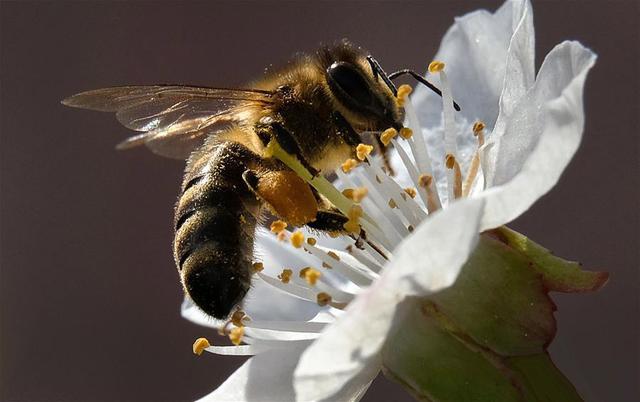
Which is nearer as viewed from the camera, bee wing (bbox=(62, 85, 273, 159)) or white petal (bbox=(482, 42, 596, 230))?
white petal (bbox=(482, 42, 596, 230))

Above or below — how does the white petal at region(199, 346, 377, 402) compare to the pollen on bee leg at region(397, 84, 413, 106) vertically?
below

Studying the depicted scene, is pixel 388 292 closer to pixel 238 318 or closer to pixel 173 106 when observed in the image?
pixel 238 318

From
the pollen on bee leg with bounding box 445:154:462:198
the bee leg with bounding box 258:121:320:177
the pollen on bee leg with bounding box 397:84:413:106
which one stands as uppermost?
the bee leg with bounding box 258:121:320:177

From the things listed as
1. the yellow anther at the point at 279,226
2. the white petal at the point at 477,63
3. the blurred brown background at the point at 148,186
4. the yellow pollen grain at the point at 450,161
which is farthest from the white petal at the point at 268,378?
the blurred brown background at the point at 148,186

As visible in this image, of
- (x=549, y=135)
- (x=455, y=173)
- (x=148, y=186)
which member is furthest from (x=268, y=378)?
(x=148, y=186)

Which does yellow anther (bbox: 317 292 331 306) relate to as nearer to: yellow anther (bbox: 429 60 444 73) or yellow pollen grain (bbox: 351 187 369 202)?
yellow pollen grain (bbox: 351 187 369 202)

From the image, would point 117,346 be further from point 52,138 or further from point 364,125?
point 364,125

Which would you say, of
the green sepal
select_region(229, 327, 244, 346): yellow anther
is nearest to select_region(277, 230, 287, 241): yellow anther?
select_region(229, 327, 244, 346): yellow anther

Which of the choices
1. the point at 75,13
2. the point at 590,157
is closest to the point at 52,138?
the point at 75,13
